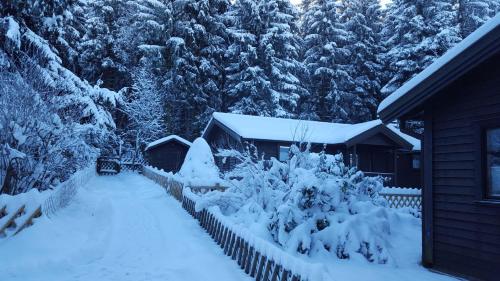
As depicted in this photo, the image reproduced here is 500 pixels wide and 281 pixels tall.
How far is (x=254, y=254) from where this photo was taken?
642 cm

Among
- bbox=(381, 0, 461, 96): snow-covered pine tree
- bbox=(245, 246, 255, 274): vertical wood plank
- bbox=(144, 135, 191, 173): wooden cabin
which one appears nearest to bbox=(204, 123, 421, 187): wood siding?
bbox=(144, 135, 191, 173): wooden cabin

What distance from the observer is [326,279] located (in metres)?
4.14

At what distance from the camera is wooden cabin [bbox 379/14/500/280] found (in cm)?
671

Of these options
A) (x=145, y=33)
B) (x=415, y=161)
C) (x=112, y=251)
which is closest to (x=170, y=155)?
(x=145, y=33)

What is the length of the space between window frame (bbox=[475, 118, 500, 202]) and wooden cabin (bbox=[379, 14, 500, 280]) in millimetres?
15

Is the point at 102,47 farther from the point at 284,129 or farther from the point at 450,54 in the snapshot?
the point at 450,54

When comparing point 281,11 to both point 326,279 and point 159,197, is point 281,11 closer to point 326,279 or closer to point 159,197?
point 159,197

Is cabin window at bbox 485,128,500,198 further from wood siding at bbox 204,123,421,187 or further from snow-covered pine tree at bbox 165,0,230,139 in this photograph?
snow-covered pine tree at bbox 165,0,230,139

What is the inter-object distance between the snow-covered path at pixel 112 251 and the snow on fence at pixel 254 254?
7.4 inches

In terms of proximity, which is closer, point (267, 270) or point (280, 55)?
point (267, 270)

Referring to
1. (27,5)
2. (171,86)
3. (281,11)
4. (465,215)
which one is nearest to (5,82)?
(27,5)

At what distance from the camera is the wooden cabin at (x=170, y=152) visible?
3303cm

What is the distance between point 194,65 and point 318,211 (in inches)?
1368

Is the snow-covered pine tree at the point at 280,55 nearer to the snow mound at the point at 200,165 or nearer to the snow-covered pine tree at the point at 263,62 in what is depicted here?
the snow-covered pine tree at the point at 263,62
